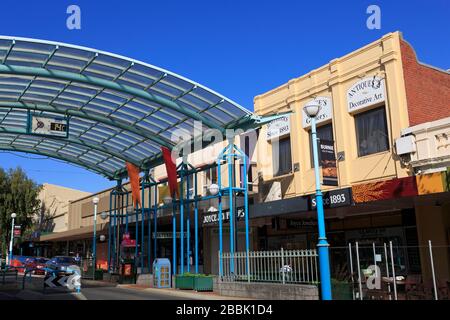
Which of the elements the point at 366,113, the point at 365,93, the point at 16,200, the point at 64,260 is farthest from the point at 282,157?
the point at 16,200

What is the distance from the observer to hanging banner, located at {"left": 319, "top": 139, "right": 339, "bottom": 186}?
13539mm

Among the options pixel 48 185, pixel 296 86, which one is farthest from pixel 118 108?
pixel 48 185

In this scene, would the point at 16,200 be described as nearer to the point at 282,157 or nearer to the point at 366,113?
the point at 282,157

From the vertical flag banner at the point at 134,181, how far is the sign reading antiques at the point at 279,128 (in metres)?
7.95

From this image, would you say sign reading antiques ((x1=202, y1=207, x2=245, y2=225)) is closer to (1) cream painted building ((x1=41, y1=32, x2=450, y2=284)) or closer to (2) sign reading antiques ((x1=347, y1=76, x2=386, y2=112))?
(1) cream painted building ((x1=41, y1=32, x2=450, y2=284))

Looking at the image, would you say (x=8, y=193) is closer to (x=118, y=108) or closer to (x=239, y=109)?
(x=118, y=108)

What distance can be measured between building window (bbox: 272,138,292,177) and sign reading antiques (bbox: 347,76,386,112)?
→ 14.4 feet

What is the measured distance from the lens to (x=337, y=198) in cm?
1833

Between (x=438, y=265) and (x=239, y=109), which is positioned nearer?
(x=438, y=265)

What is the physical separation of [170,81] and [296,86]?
658 cm

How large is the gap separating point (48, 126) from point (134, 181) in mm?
6402

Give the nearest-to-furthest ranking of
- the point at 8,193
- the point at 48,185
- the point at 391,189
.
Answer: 1. the point at 391,189
2. the point at 8,193
3. the point at 48,185

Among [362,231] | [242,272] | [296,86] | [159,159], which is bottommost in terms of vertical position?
[242,272]

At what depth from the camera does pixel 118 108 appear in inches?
941
